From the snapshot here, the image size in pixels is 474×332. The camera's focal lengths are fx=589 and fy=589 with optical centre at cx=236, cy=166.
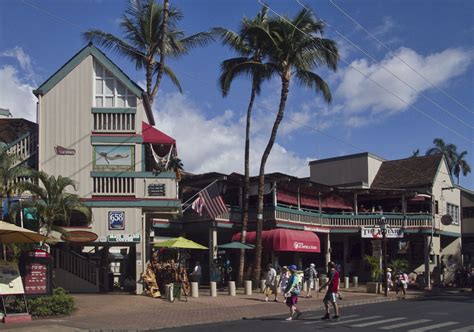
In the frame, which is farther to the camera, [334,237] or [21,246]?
[334,237]

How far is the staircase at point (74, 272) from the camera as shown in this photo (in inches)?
983

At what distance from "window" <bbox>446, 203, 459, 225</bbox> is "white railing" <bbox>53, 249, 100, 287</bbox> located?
29.9m

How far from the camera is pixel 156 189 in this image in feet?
85.4

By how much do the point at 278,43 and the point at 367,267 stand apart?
1841 cm

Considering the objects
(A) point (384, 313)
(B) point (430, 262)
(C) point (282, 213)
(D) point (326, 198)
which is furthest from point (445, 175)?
(A) point (384, 313)

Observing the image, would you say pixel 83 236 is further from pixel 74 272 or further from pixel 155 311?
pixel 155 311

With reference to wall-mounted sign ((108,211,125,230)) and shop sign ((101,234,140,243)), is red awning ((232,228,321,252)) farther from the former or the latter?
wall-mounted sign ((108,211,125,230))

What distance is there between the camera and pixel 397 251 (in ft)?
136

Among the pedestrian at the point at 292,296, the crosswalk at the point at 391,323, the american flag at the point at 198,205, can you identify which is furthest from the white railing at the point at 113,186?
the crosswalk at the point at 391,323

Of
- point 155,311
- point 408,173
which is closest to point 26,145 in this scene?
point 155,311

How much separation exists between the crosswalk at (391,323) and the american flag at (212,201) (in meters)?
12.9

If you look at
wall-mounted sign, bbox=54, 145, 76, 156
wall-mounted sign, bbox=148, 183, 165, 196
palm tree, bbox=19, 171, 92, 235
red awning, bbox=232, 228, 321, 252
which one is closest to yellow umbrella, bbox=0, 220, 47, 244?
palm tree, bbox=19, 171, 92, 235

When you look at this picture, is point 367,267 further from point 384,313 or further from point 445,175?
point 384,313

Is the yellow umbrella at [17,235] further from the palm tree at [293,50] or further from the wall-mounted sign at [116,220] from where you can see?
the palm tree at [293,50]
